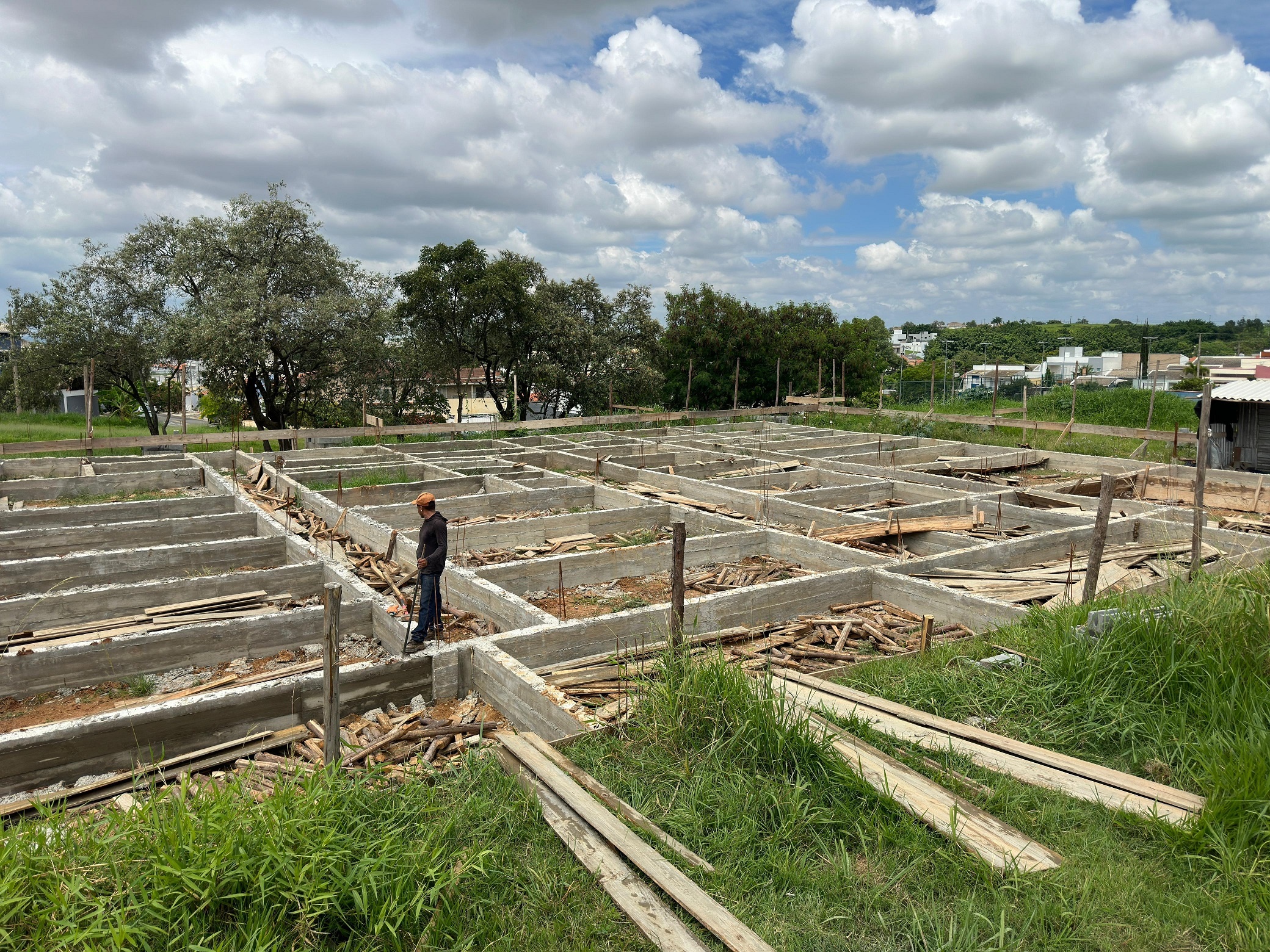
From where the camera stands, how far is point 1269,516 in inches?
481

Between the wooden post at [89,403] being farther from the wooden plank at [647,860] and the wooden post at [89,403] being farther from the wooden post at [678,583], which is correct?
the wooden plank at [647,860]

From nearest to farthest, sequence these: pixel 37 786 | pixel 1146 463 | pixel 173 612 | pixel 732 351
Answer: pixel 37 786 < pixel 173 612 < pixel 1146 463 < pixel 732 351

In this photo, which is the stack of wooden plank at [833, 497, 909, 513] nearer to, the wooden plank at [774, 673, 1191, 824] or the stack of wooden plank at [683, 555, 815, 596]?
the stack of wooden plank at [683, 555, 815, 596]

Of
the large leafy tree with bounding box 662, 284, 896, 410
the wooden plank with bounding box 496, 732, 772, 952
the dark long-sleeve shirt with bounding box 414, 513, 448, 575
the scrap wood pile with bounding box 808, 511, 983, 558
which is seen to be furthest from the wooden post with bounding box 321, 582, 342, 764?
the large leafy tree with bounding box 662, 284, 896, 410

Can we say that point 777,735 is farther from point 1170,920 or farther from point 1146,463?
point 1146,463

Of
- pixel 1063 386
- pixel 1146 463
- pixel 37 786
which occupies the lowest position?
pixel 37 786

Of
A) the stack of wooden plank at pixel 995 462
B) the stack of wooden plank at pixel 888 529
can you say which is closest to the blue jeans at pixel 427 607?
the stack of wooden plank at pixel 888 529

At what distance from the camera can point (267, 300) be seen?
20.8 meters

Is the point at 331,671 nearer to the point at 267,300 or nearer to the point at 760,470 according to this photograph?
the point at 760,470

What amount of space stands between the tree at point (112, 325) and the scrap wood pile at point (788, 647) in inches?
739

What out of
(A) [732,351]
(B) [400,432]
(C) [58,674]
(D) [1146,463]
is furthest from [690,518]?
(A) [732,351]

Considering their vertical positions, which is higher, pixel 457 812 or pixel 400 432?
pixel 400 432

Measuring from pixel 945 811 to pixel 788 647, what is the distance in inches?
134

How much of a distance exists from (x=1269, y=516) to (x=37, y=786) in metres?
15.9
